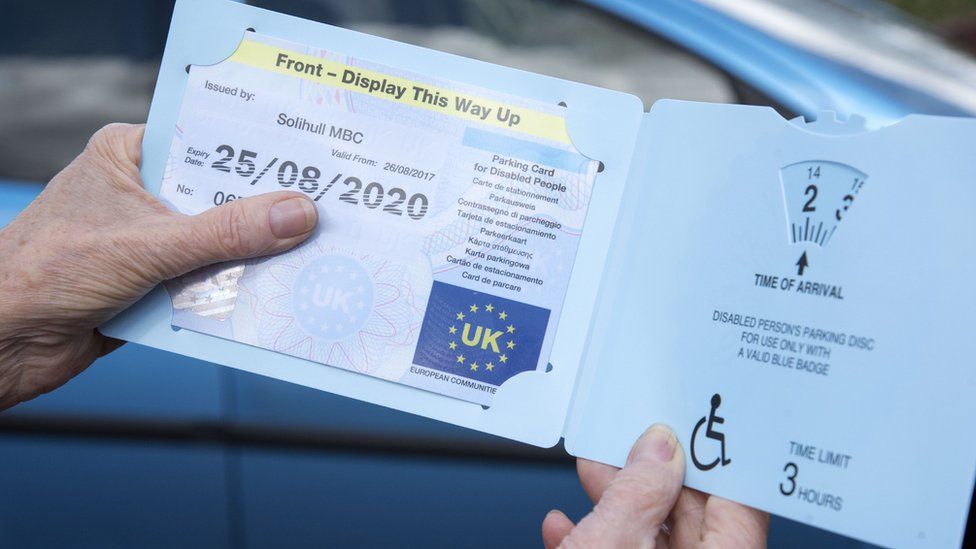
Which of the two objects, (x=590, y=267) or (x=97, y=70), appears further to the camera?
(x=97, y=70)

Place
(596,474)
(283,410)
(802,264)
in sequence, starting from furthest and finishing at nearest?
(283,410) < (596,474) < (802,264)

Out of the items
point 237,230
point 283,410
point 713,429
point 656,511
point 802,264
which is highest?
point 802,264

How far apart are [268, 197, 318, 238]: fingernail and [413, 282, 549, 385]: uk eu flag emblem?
0.21 meters

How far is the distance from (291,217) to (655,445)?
0.61 metres

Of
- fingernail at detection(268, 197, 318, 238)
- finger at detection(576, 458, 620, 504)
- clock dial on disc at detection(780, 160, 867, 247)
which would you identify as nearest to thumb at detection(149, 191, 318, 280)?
fingernail at detection(268, 197, 318, 238)

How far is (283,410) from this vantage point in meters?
1.79

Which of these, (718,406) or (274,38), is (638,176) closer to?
(718,406)

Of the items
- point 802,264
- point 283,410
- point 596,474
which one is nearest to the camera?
point 802,264

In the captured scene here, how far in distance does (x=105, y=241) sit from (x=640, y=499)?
856 mm

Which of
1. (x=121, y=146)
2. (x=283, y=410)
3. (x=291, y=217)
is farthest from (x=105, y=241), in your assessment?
(x=283, y=410)

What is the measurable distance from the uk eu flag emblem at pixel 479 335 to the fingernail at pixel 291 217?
21 centimetres

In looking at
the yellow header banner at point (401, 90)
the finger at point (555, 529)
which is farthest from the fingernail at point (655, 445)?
the yellow header banner at point (401, 90)

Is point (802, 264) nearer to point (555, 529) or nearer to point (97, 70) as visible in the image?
point (555, 529)

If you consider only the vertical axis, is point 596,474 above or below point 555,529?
above
